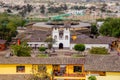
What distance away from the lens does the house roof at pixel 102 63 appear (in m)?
24.4

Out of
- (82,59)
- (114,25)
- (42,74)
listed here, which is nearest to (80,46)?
(114,25)

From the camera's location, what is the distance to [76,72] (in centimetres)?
2647

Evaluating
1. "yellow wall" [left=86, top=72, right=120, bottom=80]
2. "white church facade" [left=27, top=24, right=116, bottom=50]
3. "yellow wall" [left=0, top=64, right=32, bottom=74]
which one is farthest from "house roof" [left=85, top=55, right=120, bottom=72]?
"white church facade" [left=27, top=24, right=116, bottom=50]

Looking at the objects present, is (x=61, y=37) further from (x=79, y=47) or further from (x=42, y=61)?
(x=42, y=61)

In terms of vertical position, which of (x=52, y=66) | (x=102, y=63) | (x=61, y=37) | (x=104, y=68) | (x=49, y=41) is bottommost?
(x=49, y=41)

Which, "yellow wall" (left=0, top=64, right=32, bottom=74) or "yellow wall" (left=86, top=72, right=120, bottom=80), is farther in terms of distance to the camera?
"yellow wall" (left=0, top=64, right=32, bottom=74)

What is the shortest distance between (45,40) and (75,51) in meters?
4.72

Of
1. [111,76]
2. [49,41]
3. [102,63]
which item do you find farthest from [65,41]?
[111,76]

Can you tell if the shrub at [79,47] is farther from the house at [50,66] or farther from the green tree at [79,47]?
the house at [50,66]

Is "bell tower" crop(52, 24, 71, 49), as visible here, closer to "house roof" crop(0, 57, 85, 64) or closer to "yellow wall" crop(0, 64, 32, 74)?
"house roof" crop(0, 57, 85, 64)

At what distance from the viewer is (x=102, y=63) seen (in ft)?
81.7

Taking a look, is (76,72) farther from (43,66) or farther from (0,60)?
(0,60)

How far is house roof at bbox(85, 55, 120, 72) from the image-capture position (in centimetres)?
2441

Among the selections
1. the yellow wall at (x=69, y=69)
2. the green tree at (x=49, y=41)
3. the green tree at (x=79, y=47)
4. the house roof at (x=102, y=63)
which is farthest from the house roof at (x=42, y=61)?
the green tree at (x=49, y=41)
